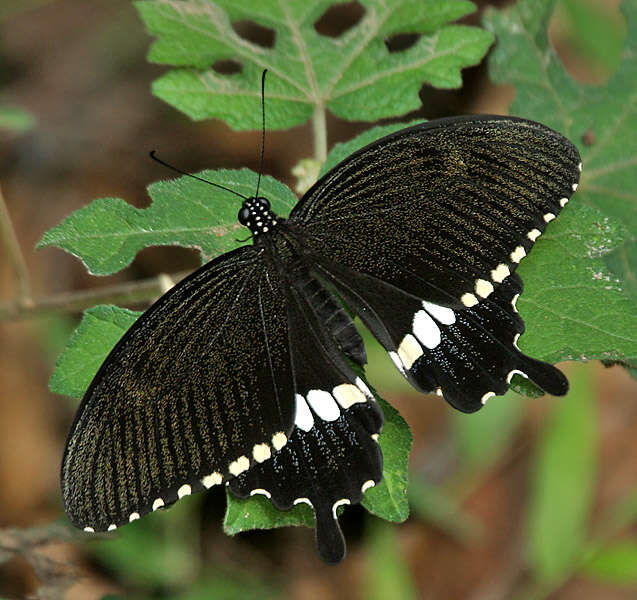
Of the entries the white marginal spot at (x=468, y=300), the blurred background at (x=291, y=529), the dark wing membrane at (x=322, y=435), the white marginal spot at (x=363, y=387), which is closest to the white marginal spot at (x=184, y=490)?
the dark wing membrane at (x=322, y=435)

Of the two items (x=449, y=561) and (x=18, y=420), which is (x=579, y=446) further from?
(x=18, y=420)

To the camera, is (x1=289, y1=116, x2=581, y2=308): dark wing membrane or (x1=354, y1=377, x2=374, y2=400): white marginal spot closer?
(x1=354, y1=377, x2=374, y2=400): white marginal spot

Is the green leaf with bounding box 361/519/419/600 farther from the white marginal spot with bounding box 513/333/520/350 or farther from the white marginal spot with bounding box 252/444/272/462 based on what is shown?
the white marginal spot with bounding box 513/333/520/350

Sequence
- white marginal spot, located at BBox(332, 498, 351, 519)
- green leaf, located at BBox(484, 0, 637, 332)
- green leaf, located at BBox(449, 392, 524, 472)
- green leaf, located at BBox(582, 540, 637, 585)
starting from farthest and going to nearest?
green leaf, located at BBox(449, 392, 524, 472), green leaf, located at BBox(582, 540, 637, 585), green leaf, located at BBox(484, 0, 637, 332), white marginal spot, located at BBox(332, 498, 351, 519)

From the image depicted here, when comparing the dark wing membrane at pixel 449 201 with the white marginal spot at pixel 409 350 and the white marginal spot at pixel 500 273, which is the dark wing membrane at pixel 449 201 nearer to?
the white marginal spot at pixel 500 273

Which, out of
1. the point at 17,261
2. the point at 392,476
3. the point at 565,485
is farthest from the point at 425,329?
the point at 565,485

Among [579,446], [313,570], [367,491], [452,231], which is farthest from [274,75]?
[313,570]

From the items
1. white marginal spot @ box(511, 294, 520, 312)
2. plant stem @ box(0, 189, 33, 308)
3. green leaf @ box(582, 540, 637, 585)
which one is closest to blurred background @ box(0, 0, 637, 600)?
green leaf @ box(582, 540, 637, 585)
